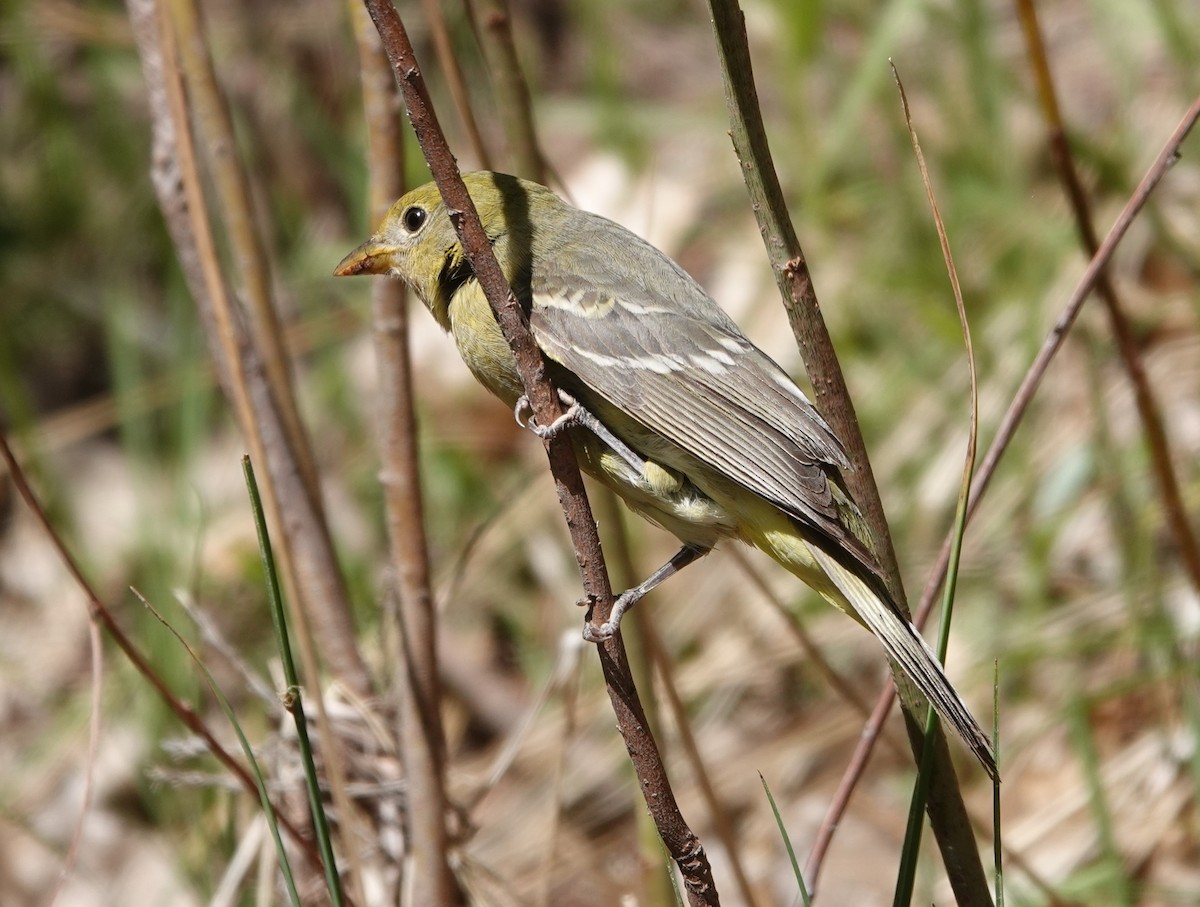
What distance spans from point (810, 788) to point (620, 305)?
2245mm

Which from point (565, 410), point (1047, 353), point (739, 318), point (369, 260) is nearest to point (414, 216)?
point (369, 260)

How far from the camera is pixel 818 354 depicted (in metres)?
1.86

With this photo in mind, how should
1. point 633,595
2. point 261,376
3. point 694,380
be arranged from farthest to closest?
point 261,376
point 694,380
point 633,595

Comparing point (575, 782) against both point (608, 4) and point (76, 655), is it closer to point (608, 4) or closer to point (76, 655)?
point (76, 655)

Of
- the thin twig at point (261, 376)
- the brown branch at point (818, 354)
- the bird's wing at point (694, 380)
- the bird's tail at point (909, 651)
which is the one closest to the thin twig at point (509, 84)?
the bird's wing at point (694, 380)

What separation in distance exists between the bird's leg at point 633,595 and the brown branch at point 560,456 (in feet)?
0.05

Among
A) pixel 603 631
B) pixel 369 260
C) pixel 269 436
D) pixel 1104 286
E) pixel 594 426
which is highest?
pixel 369 260

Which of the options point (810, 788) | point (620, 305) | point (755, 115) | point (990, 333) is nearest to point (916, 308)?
point (990, 333)

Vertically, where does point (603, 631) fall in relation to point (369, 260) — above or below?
below

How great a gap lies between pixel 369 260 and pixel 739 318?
120 inches

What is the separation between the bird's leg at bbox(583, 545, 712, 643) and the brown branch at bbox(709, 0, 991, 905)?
400mm

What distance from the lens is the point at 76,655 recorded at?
18.0 ft

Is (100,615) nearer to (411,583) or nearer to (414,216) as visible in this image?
(411,583)

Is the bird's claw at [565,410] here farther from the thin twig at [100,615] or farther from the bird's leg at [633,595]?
the thin twig at [100,615]
